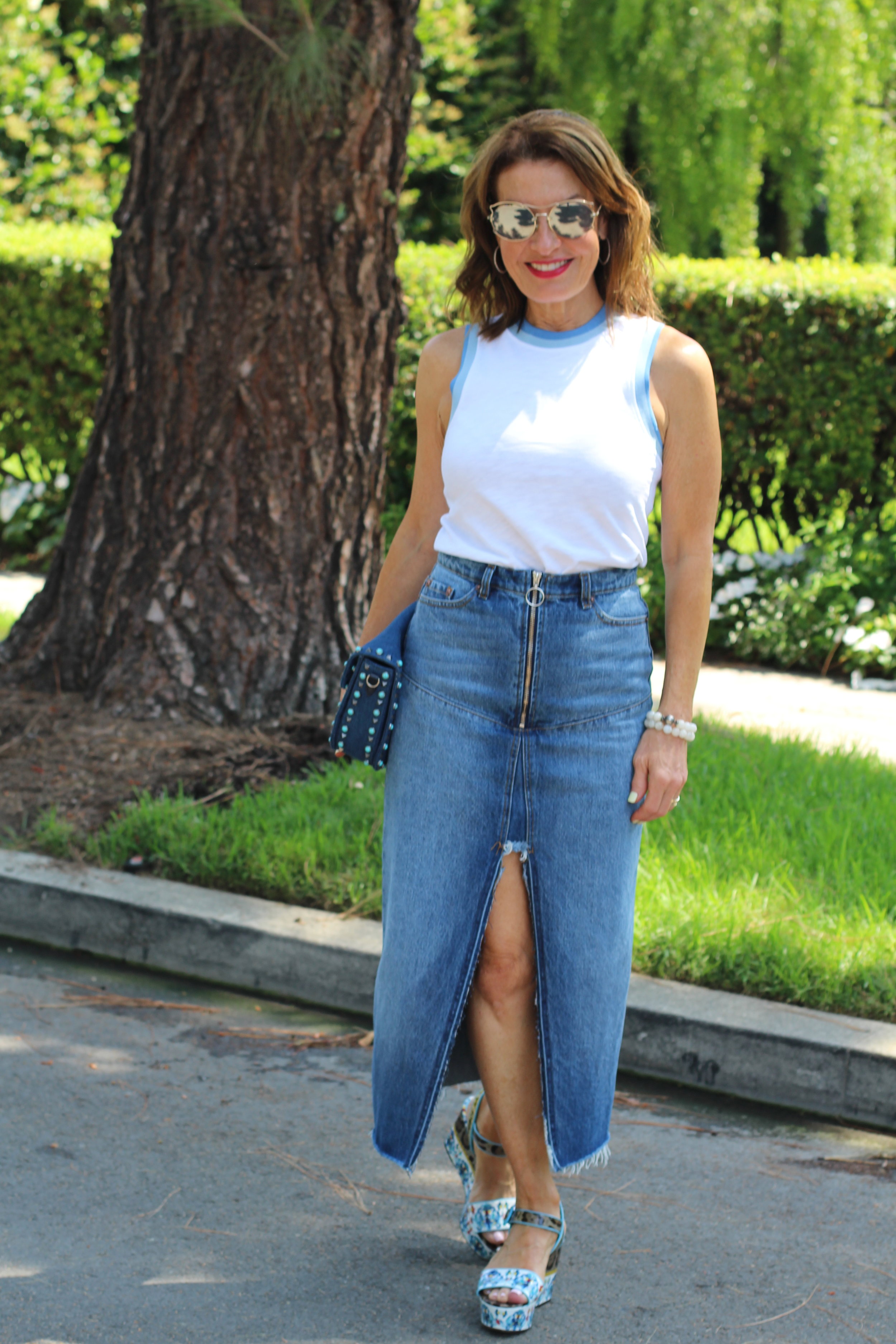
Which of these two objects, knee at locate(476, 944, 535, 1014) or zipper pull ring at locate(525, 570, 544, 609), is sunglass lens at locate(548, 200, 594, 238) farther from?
knee at locate(476, 944, 535, 1014)

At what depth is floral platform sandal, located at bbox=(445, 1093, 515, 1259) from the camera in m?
2.83

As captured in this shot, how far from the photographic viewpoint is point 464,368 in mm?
2688

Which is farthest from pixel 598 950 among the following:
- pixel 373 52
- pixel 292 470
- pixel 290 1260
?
pixel 373 52

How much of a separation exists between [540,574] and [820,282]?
20.0ft

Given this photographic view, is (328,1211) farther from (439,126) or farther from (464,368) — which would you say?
(439,126)

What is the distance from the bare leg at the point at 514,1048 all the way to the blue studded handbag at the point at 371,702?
325mm

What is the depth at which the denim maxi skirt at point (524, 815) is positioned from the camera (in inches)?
101

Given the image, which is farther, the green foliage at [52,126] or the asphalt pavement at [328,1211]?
the green foliage at [52,126]

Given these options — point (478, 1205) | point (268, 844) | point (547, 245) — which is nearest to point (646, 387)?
point (547, 245)

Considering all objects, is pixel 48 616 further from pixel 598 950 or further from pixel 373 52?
pixel 598 950

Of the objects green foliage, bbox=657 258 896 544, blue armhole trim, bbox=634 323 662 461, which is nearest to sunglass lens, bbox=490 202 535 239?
blue armhole trim, bbox=634 323 662 461

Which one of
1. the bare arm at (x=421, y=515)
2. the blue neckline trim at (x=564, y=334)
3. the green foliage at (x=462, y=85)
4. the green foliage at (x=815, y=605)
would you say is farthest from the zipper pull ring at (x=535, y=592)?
the green foliage at (x=462, y=85)

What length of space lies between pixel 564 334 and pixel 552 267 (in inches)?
4.8

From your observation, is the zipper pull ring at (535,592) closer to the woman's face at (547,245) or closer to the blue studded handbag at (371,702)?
the blue studded handbag at (371,702)
